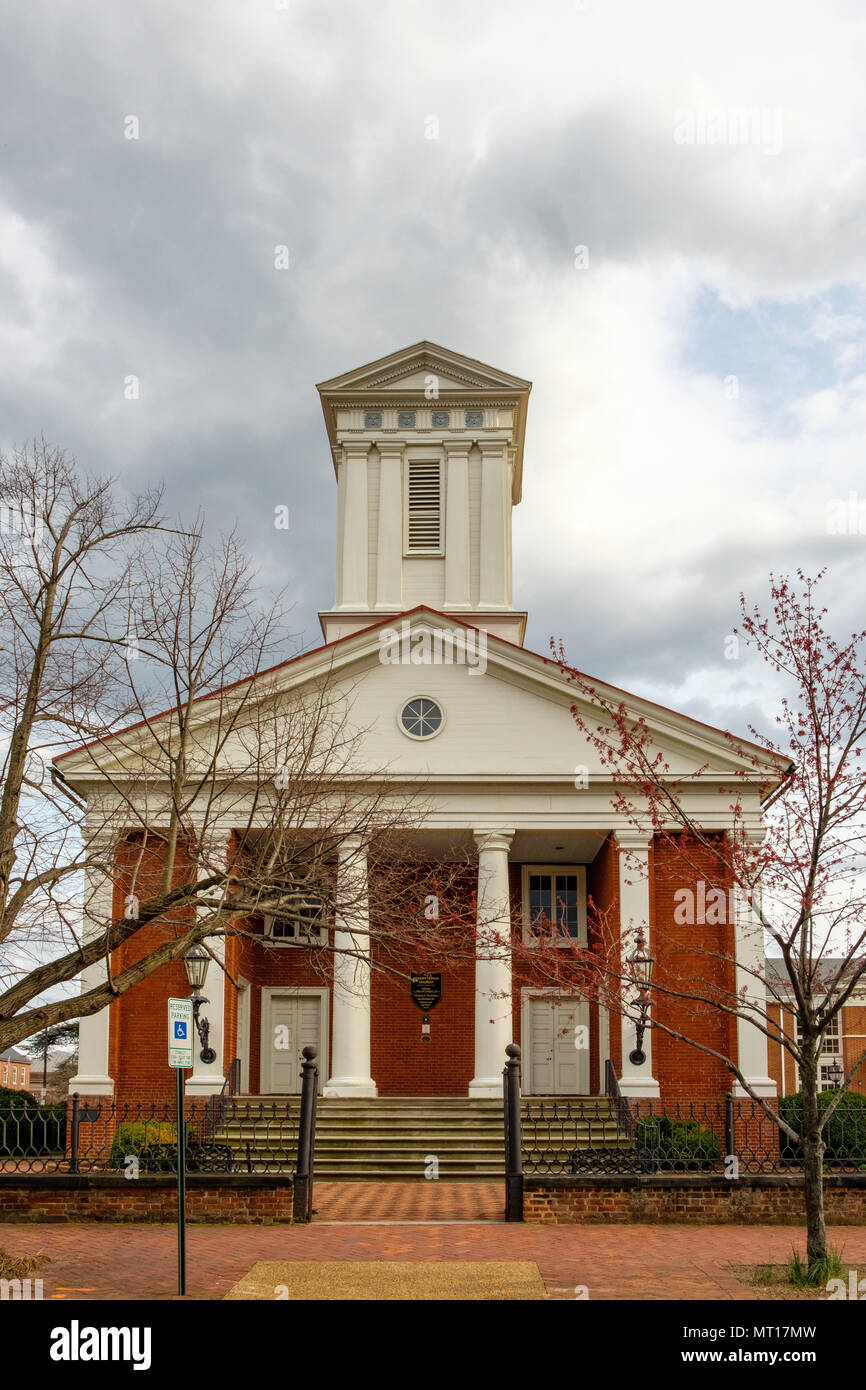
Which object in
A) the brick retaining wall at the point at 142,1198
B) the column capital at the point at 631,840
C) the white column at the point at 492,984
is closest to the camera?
the brick retaining wall at the point at 142,1198

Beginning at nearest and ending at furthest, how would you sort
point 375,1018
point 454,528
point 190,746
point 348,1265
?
point 348,1265
point 190,746
point 375,1018
point 454,528

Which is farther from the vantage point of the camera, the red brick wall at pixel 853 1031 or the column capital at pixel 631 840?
the red brick wall at pixel 853 1031

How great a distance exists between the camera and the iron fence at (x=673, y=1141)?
16719 mm

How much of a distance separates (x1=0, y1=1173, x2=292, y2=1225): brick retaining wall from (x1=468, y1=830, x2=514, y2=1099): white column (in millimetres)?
7799

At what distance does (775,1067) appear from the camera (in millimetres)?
61062

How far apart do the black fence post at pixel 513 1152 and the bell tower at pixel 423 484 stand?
14853mm

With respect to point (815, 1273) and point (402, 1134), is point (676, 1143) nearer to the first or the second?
point (402, 1134)

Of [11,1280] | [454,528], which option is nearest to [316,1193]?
[11,1280]

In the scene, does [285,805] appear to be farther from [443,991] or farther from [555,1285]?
[443,991]

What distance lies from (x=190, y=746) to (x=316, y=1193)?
27.2 ft

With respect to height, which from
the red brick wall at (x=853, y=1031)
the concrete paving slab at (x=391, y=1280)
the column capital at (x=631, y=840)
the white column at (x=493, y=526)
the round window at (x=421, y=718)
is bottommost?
the red brick wall at (x=853, y=1031)

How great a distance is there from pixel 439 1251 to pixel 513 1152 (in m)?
2.79

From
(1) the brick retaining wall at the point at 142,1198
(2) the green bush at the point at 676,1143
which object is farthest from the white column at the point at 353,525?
(1) the brick retaining wall at the point at 142,1198

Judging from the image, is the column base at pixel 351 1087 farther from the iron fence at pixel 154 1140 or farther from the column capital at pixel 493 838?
the column capital at pixel 493 838
